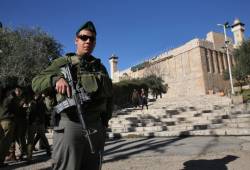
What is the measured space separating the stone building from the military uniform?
5931 centimetres

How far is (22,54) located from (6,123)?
22.5 m

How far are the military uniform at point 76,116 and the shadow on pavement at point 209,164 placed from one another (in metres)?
2.95

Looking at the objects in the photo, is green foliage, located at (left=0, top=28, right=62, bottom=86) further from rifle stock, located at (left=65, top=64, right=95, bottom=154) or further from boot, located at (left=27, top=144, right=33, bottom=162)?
rifle stock, located at (left=65, top=64, right=95, bottom=154)

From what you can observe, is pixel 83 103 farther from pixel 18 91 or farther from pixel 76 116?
pixel 18 91

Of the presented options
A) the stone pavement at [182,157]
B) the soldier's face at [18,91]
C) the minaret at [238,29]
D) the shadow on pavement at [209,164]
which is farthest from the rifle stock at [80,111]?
the minaret at [238,29]

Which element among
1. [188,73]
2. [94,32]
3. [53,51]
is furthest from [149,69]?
[94,32]

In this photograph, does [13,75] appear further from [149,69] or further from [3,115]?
[149,69]

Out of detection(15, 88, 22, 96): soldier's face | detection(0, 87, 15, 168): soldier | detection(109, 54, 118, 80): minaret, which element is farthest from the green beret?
detection(109, 54, 118, 80): minaret

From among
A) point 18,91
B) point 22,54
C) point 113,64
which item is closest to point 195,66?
point 113,64

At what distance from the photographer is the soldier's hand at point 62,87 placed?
273 cm

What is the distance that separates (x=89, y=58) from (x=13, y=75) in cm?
2528

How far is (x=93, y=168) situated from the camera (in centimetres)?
289

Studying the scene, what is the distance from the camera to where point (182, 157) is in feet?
20.7

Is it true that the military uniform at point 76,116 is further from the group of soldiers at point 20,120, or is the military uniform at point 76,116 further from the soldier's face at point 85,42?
the group of soldiers at point 20,120
